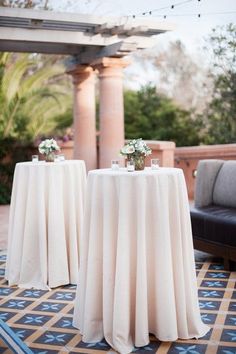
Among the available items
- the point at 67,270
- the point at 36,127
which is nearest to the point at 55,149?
the point at 67,270

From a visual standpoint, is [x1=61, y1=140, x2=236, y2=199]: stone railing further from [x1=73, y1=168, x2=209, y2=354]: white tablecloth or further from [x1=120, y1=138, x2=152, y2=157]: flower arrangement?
[x1=73, y1=168, x2=209, y2=354]: white tablecloth

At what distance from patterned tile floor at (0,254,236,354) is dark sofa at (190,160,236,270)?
9.0 inches

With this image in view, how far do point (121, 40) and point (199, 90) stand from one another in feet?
43.4

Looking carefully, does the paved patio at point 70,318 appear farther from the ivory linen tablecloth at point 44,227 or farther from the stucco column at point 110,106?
the stucco column at point 110,106

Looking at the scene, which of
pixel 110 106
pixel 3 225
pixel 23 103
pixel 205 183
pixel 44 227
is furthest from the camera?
pixel 23 103

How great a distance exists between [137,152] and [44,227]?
1315 millimetres

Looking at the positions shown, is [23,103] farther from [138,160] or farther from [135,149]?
[138,160]

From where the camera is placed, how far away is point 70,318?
12.7ft

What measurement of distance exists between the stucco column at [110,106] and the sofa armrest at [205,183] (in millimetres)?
3337

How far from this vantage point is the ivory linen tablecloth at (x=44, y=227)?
15.3 ft

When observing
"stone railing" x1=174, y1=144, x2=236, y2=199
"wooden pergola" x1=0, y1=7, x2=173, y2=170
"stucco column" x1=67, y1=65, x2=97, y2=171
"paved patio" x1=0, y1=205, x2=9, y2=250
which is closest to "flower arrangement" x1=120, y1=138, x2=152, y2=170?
"paved patio" x1=0, y1=205, x2=9, y2=250

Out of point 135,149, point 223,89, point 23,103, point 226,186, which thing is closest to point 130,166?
point 135,149

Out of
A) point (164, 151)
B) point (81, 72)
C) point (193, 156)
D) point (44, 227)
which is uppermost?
point (81, 72)

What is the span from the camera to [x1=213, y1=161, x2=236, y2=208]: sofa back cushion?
5.61 m
